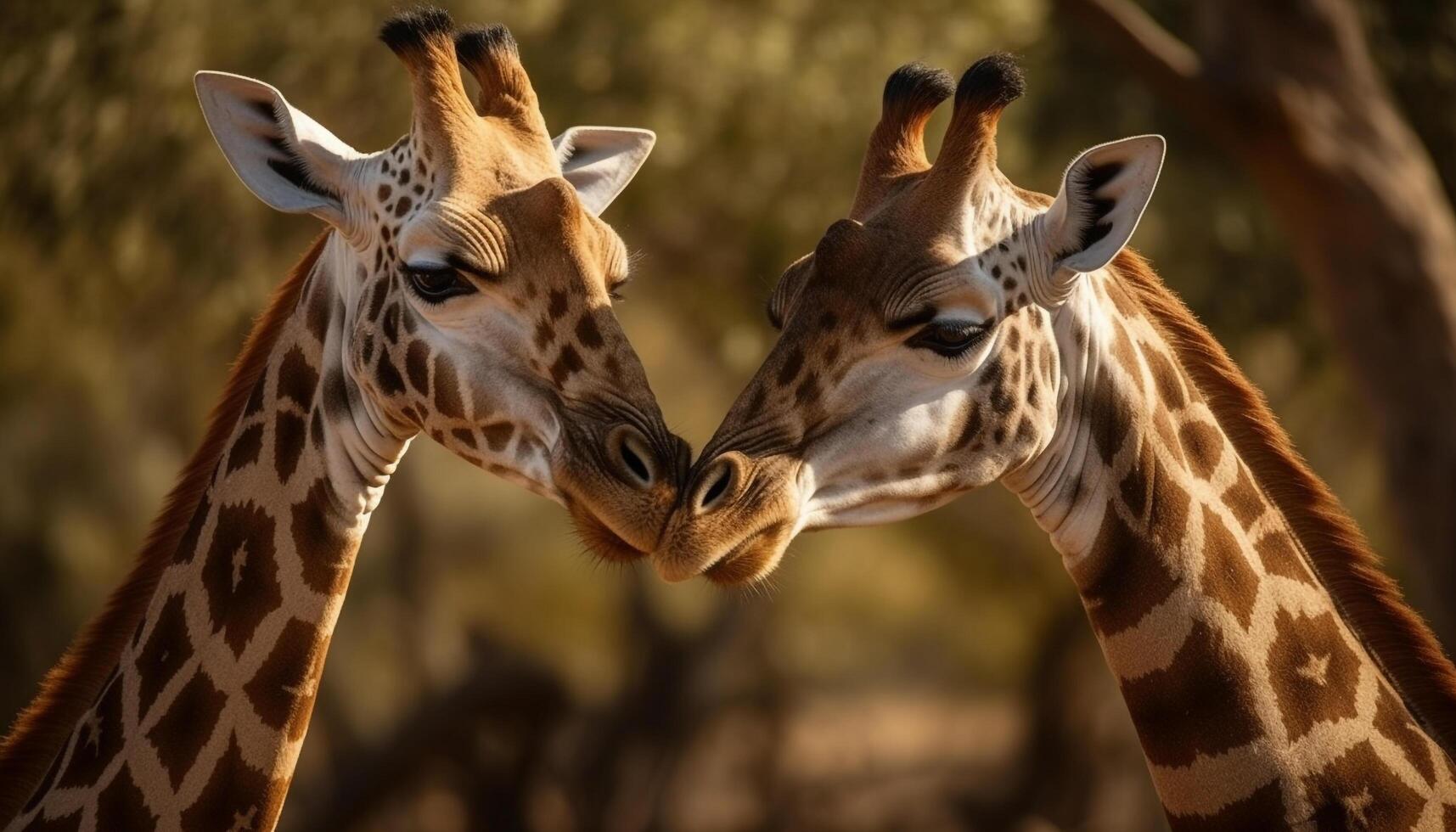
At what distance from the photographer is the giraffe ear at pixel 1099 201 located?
3.98 m

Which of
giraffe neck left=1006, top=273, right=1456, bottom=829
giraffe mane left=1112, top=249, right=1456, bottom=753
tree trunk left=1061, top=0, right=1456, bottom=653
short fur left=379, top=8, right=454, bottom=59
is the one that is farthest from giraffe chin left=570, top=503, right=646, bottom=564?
tree trunk left=1061, top=0, right=1456, bottom=653

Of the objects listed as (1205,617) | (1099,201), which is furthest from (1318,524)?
(1099,201)

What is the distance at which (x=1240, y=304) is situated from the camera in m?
12.6

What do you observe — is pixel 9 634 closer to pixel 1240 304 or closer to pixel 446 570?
pixel 446 570

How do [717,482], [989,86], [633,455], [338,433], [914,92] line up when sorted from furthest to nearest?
1. [914,92]
2. [338,433]
3. [989,86]
4. [633,455]
5. [717,482]

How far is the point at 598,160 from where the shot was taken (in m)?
4.96

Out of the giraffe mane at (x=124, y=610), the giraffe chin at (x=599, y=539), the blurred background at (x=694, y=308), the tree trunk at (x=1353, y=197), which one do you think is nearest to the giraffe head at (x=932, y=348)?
the giraffe chin at (x=599, y=539)

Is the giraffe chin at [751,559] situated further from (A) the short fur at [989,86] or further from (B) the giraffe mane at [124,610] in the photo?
(B) the giraffe mane at [124,610]

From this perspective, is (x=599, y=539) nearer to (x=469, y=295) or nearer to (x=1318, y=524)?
(x=469, y=295)

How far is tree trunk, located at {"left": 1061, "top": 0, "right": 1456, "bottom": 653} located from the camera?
9.04 meters

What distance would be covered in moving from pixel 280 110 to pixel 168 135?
754 centimetres

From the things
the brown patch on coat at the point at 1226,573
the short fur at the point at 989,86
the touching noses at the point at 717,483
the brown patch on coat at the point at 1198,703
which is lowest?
the brown patch on coat at the point at 1198,703

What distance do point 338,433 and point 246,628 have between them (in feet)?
1.71

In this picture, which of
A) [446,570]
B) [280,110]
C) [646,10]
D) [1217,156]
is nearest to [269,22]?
[646,10]
